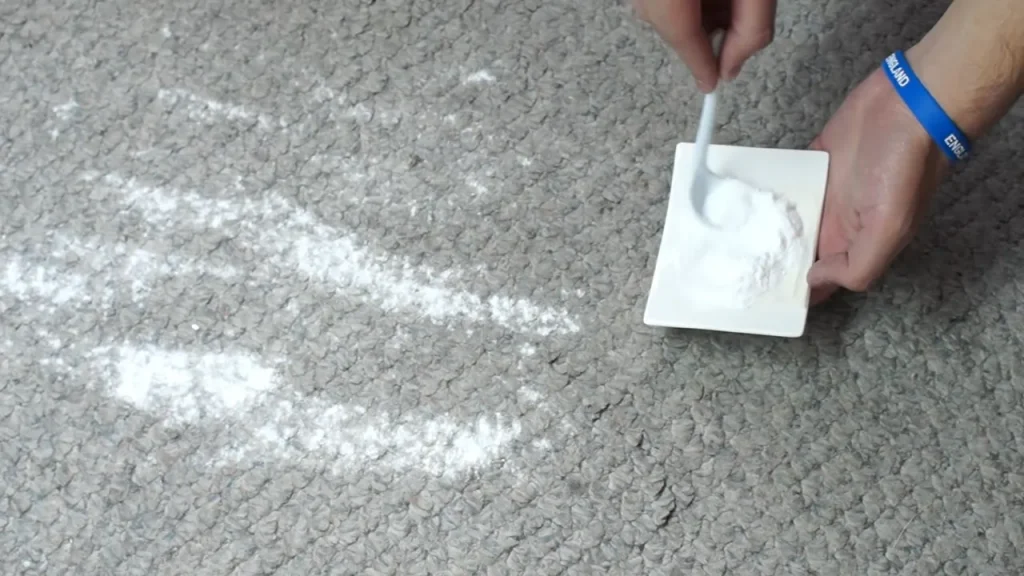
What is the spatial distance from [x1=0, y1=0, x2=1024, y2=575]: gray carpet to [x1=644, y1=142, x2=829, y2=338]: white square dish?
1.9 inches

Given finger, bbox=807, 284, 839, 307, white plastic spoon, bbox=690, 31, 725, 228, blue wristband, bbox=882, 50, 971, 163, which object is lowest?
finger, bbox=807, 284, 839, 307

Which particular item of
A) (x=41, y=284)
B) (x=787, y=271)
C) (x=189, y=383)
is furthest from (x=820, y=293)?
(x=41, y=284)

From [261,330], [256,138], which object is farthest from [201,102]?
[261,330]

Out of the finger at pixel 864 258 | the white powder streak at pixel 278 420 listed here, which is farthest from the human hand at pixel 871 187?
the white powder streak at pixel 278 420

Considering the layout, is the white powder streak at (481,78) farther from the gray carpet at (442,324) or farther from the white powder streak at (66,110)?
the white powder streak at (66,110)

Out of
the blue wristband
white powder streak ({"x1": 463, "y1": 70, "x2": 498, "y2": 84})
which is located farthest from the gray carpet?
the blue wristband

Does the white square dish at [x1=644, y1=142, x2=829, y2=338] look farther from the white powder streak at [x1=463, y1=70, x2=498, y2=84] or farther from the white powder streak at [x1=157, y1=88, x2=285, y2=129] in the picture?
the white powder streak at [x1=157, y1=88, x2=285, y2=129]

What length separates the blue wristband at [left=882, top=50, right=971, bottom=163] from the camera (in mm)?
567

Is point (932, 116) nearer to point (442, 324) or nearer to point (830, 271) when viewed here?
point (830, 271)

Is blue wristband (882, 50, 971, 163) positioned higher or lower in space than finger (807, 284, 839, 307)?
higher

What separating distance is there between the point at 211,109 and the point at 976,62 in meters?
0.54

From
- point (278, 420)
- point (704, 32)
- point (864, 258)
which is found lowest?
point (278, 420)

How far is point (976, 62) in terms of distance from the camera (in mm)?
551

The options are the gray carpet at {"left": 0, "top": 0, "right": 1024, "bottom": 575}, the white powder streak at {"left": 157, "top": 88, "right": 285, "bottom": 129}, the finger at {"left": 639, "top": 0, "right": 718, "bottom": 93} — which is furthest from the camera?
the white powder streak at {"left": 157, "top": 88, "right": 285, "bottom": 129}
